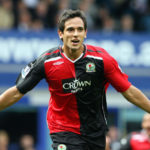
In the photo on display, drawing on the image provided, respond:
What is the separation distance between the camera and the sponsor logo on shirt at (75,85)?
6.06 m

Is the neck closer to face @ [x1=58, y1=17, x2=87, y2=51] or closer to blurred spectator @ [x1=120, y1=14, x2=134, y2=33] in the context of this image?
face @ [x1=58, y1=17, x2=87, y2=51]

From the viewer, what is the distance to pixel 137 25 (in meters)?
14.4

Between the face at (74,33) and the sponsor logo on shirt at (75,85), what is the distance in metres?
0.37

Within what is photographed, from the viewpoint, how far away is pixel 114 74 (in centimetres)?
598

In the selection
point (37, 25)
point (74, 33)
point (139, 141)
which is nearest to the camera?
point (74, 33)

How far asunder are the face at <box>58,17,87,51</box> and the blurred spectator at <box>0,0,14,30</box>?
24.1ft

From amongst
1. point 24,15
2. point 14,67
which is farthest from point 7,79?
point 24,15

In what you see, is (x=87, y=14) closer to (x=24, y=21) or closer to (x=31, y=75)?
(x=24, y=21)

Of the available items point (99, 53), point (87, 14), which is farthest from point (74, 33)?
point (87, 14)

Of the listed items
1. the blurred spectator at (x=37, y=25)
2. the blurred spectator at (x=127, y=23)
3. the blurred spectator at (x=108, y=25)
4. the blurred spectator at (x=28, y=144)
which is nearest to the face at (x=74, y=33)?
the blurred spectator at (x=28, y=144)

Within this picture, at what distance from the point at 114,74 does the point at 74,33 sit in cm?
62

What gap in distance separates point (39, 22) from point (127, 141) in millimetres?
5735

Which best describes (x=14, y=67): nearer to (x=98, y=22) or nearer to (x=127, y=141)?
(x=98, y=22)

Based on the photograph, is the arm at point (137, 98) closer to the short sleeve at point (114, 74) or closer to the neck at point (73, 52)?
the short sleeve at point (114, 74)
